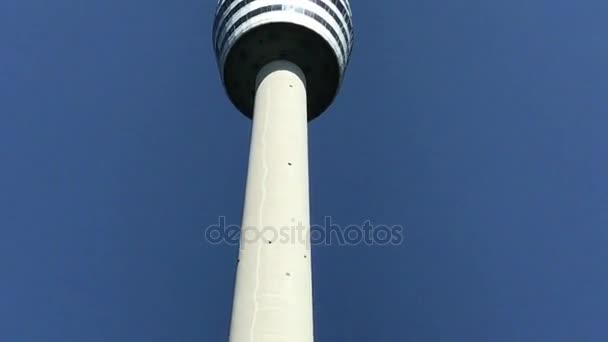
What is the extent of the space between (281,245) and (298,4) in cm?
2240

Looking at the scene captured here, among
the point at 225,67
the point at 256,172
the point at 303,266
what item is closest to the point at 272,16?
the point at 225,67

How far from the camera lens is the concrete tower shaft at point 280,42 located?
50.6 m

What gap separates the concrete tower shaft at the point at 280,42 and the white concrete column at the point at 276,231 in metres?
4.34

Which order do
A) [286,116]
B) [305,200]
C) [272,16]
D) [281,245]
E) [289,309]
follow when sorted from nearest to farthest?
[289,309] → [281,245] → [305,200] → [286,116] → [272,16]

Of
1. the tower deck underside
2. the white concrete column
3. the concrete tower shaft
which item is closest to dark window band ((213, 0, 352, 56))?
the concrete tower shaft

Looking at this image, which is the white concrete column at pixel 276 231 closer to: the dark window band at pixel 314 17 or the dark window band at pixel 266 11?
the dark window band at pixel 266 11

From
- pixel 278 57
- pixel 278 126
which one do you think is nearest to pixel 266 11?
pixel 278 57

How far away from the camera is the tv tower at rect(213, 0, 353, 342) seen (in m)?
33.6

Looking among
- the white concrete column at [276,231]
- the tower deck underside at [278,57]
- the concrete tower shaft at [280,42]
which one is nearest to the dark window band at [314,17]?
the concrete tower shaft at [280,42]

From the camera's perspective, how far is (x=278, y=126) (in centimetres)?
4359

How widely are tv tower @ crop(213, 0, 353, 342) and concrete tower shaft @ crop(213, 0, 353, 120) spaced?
0.25 ft

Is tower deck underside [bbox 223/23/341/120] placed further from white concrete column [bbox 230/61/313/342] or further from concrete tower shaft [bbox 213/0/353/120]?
white concrete column [bbox 230/61/313/342]

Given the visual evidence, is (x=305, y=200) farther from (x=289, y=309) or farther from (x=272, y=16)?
(x=272, y=16)

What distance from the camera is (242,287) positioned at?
3428 cm
